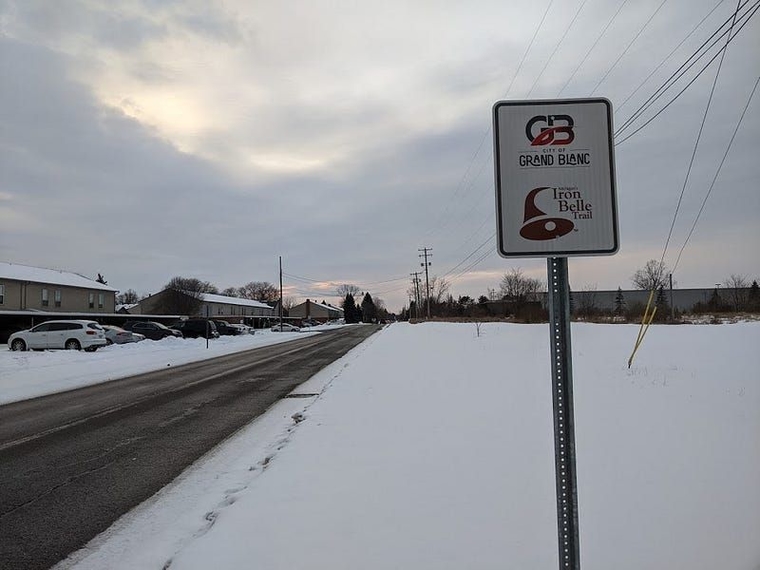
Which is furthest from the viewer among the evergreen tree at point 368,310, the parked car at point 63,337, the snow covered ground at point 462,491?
the evergreen tree at point 368,310

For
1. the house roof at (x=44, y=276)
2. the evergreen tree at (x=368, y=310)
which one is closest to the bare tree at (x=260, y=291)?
the evergreen tree at (x=368, y=310)

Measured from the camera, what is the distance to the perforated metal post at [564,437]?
2.22 m

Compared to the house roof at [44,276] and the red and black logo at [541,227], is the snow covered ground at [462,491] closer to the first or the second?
the red and black logo at [541,227]

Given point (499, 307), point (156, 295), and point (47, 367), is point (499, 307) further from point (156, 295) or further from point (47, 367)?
point (47, 367)

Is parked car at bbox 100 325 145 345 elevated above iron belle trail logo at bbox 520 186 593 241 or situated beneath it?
situated beneath

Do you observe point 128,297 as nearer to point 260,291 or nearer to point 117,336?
point 260,291

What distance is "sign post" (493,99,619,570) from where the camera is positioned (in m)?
2.34

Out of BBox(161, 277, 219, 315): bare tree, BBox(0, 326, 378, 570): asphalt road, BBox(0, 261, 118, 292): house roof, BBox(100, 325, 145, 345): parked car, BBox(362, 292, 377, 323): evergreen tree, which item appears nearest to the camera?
BBox(0, 326, 378, 570): asphalt road

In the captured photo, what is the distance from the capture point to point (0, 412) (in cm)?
1133

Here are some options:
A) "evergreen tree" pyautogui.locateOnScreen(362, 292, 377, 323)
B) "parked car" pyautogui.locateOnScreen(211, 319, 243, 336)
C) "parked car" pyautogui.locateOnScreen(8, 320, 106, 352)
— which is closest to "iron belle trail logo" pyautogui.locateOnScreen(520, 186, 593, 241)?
"parked car" pyautogui.locateOnScreen(8, 320, 106, 352)

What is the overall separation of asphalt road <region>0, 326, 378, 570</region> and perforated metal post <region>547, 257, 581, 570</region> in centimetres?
382

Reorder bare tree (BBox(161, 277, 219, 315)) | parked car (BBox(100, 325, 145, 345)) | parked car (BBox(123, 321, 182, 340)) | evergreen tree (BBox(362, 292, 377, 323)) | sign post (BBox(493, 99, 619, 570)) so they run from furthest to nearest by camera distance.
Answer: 1. evergreen tree (BBox(362, 292, 377, 323))
2. bare tree (BBox(161, 277, 219, 315))
3. parked car (BBox(123, 321, 182, 340))
4. parked car (BBox(100, 325, 145, 345))
5. sign post (BBox(493, 99, 619, 570))

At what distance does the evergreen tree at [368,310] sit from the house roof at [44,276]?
102058 millimetres

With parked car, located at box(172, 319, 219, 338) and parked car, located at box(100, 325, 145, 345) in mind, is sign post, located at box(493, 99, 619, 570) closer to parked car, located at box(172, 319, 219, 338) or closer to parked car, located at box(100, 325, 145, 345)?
parked car, located at box(100, 325, 145, 345)
